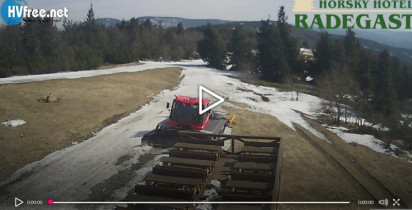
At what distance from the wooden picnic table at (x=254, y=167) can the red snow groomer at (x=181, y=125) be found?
5.83 metres

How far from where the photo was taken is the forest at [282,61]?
33.9 metres

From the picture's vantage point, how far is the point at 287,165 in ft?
50.8

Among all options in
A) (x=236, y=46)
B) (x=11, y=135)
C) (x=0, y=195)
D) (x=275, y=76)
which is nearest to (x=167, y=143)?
(x=0, y=195)

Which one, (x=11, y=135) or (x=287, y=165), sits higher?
(x=11, y=135)

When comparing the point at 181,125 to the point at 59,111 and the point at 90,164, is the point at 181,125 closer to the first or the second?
the point at 90,164

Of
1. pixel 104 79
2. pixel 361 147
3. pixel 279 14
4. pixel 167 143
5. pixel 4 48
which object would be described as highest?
pixel 279 14

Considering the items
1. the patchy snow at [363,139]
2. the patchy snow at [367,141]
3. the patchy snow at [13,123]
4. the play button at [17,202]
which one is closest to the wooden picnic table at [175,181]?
the play button at [17,202]

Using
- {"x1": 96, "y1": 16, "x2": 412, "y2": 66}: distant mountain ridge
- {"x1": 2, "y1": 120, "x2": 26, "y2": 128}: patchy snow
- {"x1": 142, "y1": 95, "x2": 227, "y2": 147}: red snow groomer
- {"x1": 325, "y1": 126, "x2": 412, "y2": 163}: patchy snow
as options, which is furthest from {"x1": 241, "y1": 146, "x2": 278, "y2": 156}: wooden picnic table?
{"x1": 96, "y1": 16, "x2": 412, "y2": 66}: distant mountain ridge

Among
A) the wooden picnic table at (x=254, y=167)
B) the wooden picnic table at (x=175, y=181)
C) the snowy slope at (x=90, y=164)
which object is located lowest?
the snowy slope at (x=90, y=164)

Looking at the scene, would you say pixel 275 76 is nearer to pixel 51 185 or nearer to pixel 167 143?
pixel 167 143

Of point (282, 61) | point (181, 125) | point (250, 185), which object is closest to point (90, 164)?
point (181, 125)

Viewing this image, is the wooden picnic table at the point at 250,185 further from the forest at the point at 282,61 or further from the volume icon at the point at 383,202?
the forest at the point at 282,61

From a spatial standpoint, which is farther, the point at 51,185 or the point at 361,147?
the point at 361,147

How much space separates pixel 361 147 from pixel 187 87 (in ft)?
76.0
